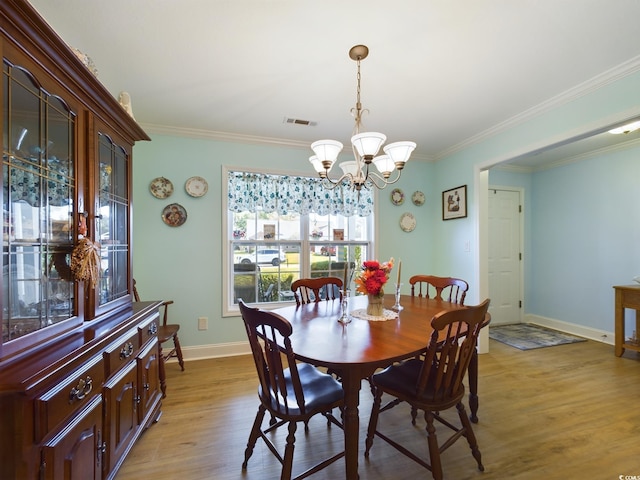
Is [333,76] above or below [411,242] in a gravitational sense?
above

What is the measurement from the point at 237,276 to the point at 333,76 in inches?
91.0

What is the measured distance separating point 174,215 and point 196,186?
1.25 feet

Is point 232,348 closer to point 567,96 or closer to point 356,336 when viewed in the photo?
point 356,336

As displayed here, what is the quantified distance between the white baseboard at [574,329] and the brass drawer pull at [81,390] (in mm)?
5119

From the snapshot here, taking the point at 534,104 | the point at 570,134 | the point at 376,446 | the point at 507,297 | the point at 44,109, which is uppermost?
the point at 534,104

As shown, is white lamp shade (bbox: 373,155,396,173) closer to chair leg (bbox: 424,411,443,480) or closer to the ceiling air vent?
the ceiling air vent

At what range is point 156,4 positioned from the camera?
1528 millimetres

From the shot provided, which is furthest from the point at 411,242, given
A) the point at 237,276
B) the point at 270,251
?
the point at 237,276

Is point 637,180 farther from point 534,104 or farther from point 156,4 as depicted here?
point 156,4

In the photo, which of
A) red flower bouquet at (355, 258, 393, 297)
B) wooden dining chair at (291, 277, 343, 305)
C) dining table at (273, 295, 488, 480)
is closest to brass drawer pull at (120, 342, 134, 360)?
A: dining table at (273, 295, 488, 480)

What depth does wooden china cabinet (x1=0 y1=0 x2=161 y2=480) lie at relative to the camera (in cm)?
98

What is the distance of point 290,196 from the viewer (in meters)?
3.46

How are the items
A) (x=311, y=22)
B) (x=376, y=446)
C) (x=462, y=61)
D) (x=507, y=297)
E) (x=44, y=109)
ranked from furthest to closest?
(x=507, y=297)
(x=462, y=61)
(x=376, y=446)
(x=311, y=22)
(x=44, y=109)

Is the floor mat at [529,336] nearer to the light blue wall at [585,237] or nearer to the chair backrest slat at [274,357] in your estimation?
the light blue wall at [585,237]
